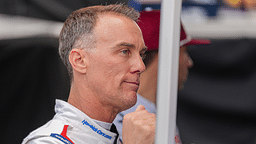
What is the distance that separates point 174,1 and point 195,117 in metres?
0.69

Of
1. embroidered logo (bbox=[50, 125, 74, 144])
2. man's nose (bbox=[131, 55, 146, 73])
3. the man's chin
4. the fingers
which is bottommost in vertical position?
embroidered logo (bbox=[50, 125, 74, 144])

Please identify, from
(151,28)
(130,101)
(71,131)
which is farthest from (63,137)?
(151,28)

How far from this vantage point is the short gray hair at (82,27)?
3.14ft

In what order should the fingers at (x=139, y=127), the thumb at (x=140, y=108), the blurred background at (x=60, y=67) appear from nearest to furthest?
the fingers at (x=139, y=127) → the thumb at (x=140, y=108) → the blurred background at (x=60, y=67)

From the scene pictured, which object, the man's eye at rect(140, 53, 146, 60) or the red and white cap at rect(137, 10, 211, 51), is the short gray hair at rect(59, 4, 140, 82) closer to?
the red and white cap at rect(137, 10, 211, 51)

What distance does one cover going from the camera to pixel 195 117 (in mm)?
1182

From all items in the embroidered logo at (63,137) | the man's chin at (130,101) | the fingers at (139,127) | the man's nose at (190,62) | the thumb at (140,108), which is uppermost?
the man's nose at (190,62)

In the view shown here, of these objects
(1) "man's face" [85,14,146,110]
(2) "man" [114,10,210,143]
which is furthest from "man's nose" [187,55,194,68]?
(1) "man's face" [85,14,146,110]

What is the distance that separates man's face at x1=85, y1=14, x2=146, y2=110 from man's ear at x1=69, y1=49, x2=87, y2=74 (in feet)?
0.07

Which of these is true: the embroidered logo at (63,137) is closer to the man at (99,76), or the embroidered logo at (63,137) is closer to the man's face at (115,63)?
the man at (99,76)

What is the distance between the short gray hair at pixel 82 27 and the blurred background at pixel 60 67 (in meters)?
0.03

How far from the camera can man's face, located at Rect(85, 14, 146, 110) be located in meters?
0.92

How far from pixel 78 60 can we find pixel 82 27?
12 centimetres

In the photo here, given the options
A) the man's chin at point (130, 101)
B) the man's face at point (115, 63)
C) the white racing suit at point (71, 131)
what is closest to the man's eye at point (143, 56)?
the man's face at point (115, 63)
